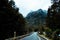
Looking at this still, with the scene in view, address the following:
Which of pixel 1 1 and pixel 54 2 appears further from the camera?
pixel 54 2

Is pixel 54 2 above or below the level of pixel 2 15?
above

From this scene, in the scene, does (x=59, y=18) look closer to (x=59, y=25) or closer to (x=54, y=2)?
(x=59, y=25)

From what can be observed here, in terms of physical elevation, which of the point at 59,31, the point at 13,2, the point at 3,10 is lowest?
the point at 59,31

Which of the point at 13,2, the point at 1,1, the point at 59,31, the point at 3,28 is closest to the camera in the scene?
the point at 1,1

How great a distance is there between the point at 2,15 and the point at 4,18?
4.57 ft

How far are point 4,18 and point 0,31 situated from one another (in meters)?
2.12

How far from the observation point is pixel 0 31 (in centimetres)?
3572

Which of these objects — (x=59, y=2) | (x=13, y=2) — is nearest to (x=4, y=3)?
(x=59, y=2)

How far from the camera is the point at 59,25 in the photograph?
51969mm

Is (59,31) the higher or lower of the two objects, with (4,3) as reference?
lower

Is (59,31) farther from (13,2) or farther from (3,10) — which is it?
(13,2)

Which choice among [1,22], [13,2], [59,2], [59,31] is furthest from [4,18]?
[13,2]

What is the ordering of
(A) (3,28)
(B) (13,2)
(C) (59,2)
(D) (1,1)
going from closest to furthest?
1. (D) (1,1)
2. (A) (3,28)
3. (C) (59,2)
4. (B) (13,2)

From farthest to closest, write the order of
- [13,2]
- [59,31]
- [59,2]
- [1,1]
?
[13,2] → [59,2] → [59,31] → [1,1]
